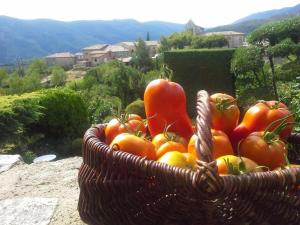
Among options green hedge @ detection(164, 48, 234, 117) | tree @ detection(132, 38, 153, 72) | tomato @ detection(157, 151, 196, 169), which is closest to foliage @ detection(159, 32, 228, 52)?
tree @ detection(132, 38, 153, 72)

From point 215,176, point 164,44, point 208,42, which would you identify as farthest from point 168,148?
point 164,44

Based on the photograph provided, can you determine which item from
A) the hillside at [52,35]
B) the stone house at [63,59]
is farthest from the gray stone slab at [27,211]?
the hillside at [52,35]

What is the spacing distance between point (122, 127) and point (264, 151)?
0.41m

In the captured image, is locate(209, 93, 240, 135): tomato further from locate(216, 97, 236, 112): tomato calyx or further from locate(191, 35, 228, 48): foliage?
locate(191, 35, 228, 48): foliage

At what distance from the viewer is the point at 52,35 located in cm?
14712

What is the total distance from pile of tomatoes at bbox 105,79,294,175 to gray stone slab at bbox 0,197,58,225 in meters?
0.40

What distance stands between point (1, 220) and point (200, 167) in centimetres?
91

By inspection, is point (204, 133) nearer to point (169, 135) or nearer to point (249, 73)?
point (169, 135)

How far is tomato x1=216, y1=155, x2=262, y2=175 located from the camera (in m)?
0.92

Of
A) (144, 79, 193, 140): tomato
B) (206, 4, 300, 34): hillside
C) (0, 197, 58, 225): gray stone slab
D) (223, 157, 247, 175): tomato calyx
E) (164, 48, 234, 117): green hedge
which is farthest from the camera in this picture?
(206, 4, 300, 34): hillside

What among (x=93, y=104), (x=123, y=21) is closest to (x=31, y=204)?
(x=93, y=104)

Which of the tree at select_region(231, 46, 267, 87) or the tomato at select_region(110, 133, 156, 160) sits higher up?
the tomato at select_region(110, 133, 156, 160)

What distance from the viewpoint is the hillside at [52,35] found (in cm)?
12702

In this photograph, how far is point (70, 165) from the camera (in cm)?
215
